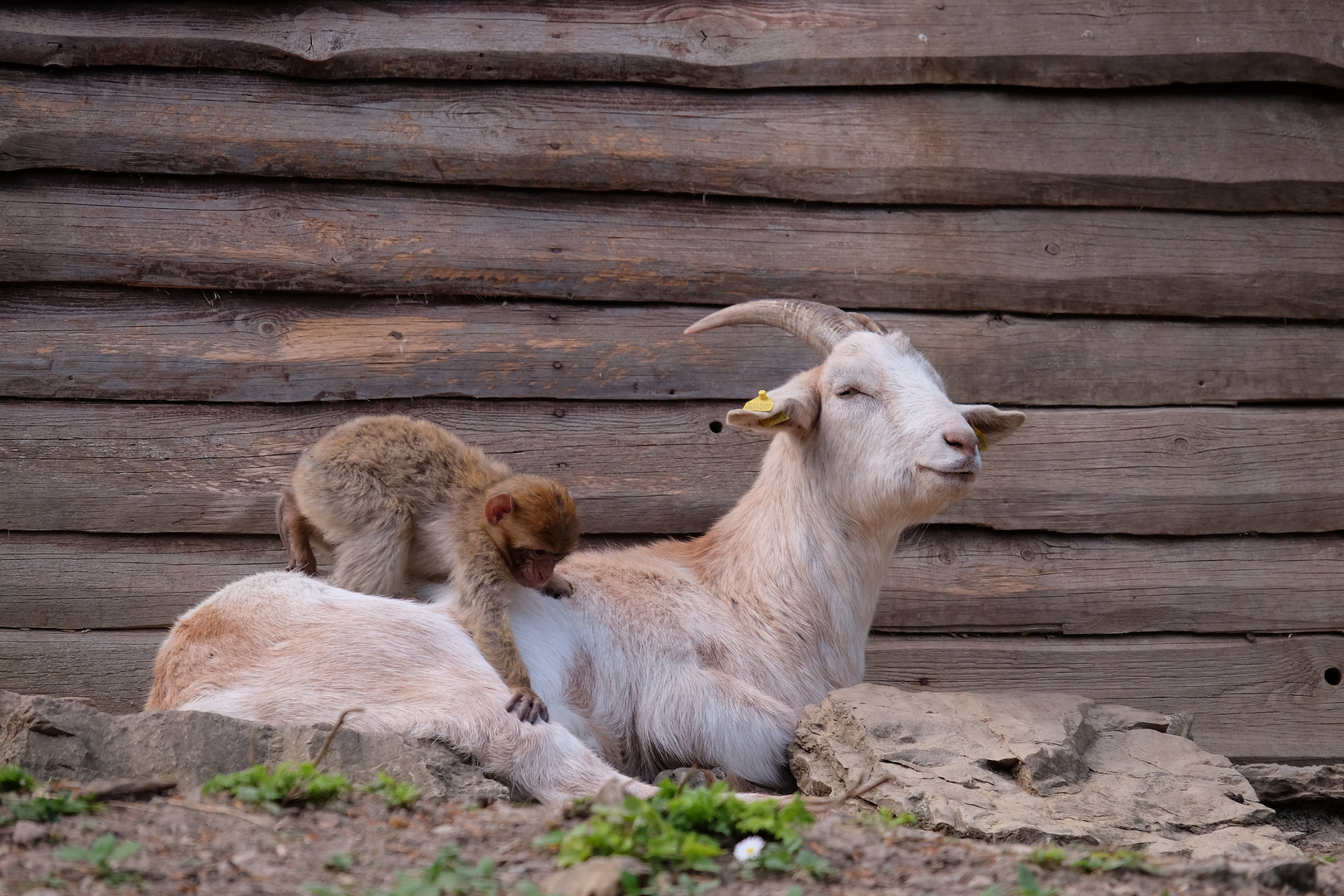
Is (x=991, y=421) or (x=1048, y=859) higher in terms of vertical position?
(x=991, y=421)

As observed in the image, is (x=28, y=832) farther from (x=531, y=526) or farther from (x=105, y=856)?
(x=531, y=526)

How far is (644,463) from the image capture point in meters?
5.52

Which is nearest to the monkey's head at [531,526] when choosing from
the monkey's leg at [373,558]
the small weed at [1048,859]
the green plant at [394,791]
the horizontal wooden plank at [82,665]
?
the monkey's leg at [373,558]

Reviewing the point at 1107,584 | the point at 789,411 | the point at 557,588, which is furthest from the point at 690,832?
the point at 1107,584

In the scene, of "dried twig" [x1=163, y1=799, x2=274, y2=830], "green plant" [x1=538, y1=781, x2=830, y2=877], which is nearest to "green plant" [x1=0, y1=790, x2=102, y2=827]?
"dried twig" [x1=163, y1=799, x2=274, y2=830]

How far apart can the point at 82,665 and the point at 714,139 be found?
12.3 feet

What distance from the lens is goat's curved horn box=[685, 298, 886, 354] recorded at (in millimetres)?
4770

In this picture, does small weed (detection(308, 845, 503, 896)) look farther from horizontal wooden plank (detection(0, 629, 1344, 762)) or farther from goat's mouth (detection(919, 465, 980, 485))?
horizontal wooden plank (detection(0, 629, 1344, 762))

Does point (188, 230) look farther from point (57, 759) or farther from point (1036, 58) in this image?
point (1036, 58)

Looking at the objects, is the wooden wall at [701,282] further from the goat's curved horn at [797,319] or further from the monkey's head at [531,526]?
the monkey's head at [531,526]

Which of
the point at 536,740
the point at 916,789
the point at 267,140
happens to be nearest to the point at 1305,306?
the point at 916,789

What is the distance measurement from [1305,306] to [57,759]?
580cm

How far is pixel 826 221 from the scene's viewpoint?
566 cm

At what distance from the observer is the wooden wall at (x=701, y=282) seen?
5.20 meters
